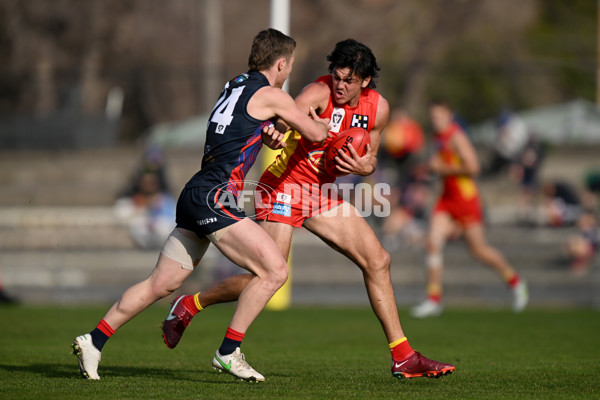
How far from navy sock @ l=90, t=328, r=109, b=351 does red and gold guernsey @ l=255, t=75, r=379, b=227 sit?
1429mm

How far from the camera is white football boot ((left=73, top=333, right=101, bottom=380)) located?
5.88 meters

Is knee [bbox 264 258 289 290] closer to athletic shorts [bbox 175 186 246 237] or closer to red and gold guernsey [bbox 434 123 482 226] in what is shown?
athletic shorts [bbox 175 186 246 237]

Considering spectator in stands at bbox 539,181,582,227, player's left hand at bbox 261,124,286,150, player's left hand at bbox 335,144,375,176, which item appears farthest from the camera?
spectator in stands at bbox 539,181,582,227

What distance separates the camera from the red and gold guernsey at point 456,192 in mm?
11914

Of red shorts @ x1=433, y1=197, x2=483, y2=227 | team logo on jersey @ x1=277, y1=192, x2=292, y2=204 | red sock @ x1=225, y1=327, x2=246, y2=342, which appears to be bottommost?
red sock @ x1=225, y1=327, x2=246, y2=342

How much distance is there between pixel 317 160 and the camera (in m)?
6.45

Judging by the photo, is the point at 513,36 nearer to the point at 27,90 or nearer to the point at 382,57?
the point at 382,57

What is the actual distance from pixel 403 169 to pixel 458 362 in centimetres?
1177

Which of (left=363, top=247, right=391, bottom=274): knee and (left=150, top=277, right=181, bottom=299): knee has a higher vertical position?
(left=363, top=247, right=391, bottom=274): knee

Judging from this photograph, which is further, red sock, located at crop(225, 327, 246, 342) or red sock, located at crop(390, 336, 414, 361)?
red sock, located at crop(390, 336, 414, 361)

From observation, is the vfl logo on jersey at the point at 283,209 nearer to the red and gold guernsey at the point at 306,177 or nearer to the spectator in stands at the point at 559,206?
the red and gold guernsey at the point at 306,177

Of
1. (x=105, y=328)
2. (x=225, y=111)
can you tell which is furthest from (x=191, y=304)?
(x=225, y=111)

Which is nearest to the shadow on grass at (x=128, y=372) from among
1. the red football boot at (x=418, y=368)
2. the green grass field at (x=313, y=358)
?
the green grass field at (x=313, y=358)

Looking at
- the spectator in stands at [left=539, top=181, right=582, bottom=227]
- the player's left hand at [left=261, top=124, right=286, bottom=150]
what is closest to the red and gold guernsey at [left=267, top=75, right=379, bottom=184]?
the player's left hand at [left=261, top=124, right=286, bottom=150]
